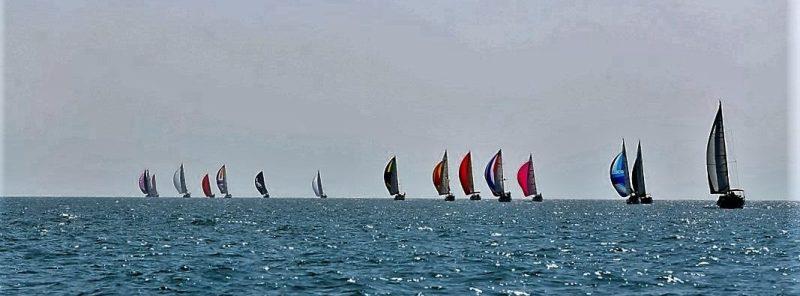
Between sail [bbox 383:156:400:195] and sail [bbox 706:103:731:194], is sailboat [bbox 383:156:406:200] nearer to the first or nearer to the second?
sail [bbox 383:156:400:195]

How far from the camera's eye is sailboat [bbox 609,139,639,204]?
13175 centimetres

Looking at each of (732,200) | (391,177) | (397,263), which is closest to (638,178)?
(732,200)

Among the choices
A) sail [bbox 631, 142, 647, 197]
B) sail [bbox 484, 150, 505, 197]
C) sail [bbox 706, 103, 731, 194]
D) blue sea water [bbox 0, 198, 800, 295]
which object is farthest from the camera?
sail [bbox 484, 150, 505, 197]

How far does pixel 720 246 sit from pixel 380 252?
18.5 metres

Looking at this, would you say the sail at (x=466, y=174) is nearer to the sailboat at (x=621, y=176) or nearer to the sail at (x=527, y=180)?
the sail at (x=527, y=180)

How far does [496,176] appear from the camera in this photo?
511ft

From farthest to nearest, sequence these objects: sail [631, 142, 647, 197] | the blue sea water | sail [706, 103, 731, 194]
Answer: sail [631, 142, 647, 197], sail [706, 103, 731, 194], the blue sea water

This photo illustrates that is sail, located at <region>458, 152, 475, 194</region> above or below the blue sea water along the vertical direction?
above

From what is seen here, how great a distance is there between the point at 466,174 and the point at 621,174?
1358 inches

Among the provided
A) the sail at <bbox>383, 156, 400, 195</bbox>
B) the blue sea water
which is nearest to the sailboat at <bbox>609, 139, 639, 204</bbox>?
the sail at <bbox>383, 156, 400, 195</bbox>

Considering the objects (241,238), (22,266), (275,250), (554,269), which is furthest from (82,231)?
(554,269)

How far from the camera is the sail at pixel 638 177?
424ft

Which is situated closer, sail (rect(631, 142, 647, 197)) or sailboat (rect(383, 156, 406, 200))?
sail (rect(631, 142, 647, 197))

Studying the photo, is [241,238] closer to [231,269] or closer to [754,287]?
[231,269]
